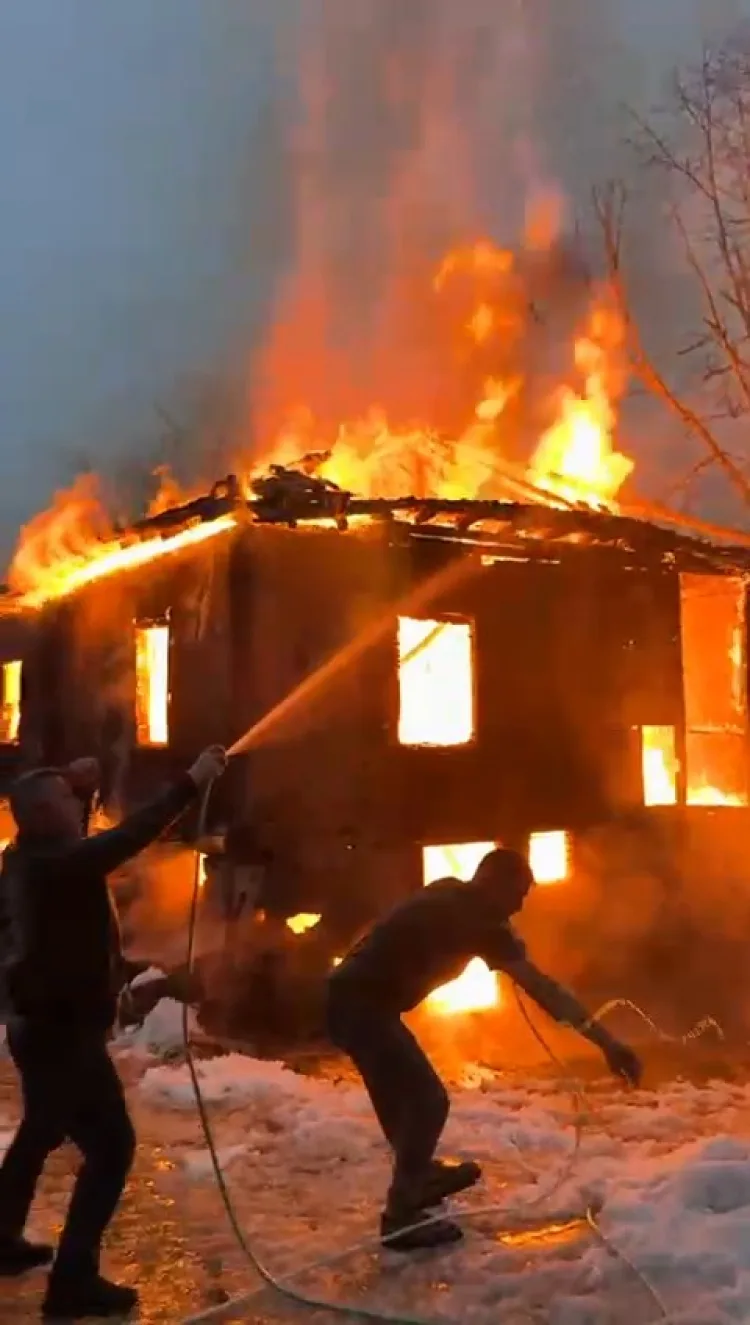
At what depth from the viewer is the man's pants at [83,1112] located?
5078mm

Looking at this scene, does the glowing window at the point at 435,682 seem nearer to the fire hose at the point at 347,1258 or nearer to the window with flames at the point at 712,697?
the window with flames at the point at 712,697

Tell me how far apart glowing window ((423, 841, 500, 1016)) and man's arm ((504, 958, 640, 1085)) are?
7354mm

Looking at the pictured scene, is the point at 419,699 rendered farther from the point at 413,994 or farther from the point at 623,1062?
the point at 623,1062

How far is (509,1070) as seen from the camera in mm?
10617

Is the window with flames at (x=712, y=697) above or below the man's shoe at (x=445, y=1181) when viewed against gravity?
above

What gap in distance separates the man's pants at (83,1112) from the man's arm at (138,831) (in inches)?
29.0

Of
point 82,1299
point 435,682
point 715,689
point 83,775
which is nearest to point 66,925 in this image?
point 82,1299

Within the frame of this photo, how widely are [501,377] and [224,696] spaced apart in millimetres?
7753

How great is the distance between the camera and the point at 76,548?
47.3 feet

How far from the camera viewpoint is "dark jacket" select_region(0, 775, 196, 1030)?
16.3 feet

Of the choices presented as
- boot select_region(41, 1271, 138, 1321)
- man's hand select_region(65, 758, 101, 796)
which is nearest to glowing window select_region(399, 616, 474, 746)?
man's hand select_region(65, 758, 101, 796)

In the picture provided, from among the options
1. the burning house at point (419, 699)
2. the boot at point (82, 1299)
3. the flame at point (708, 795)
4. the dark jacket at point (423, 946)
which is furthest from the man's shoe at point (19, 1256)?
the flame at point (708, 795)

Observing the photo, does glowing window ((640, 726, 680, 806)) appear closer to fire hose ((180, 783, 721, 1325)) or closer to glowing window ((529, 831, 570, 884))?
glowing window ((529, 831, 570, 884))

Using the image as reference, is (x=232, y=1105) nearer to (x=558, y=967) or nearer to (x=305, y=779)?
(x=305, y=779)
